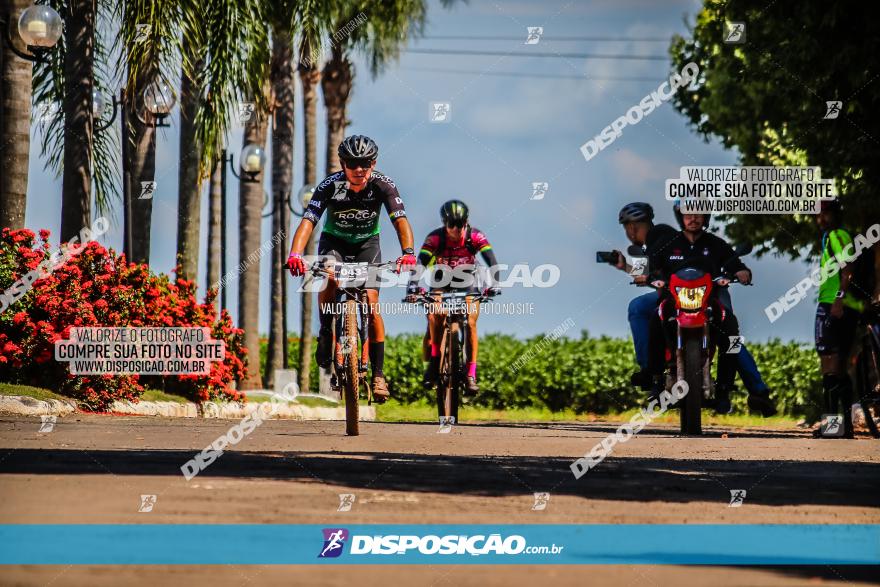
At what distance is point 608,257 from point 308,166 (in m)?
21.9

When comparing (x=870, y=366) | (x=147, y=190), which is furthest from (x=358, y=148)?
(x=147, y=190)

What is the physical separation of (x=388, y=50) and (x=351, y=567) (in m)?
25.4

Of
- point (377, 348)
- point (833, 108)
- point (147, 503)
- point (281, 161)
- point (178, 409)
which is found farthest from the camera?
point (281, 161)

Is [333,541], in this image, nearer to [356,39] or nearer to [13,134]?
[13,134]

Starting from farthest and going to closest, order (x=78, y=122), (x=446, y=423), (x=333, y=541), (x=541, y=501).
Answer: (x=78, y=122)
(x=446, y=423)
(x=541, y=501)
(x=333, y=541)

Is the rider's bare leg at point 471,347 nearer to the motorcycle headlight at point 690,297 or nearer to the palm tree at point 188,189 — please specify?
the motorcycle headlight at point 690,297

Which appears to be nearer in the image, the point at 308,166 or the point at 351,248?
the point at 351,248

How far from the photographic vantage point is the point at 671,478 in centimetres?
809

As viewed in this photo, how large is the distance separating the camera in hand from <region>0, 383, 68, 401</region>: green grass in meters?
6.00

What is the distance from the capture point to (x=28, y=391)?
1466cm

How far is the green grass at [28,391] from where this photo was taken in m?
14.2

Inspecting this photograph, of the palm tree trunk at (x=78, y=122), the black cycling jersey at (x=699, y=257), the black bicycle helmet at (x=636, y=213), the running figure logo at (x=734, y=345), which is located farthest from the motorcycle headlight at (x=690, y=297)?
the palm tree trunk at (x=78, y=122)

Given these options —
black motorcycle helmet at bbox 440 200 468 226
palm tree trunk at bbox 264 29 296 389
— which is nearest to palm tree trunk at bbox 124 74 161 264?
palm tree trunk at bbox 264 29 296 389

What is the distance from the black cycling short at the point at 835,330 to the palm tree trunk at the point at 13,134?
908 centimetres
